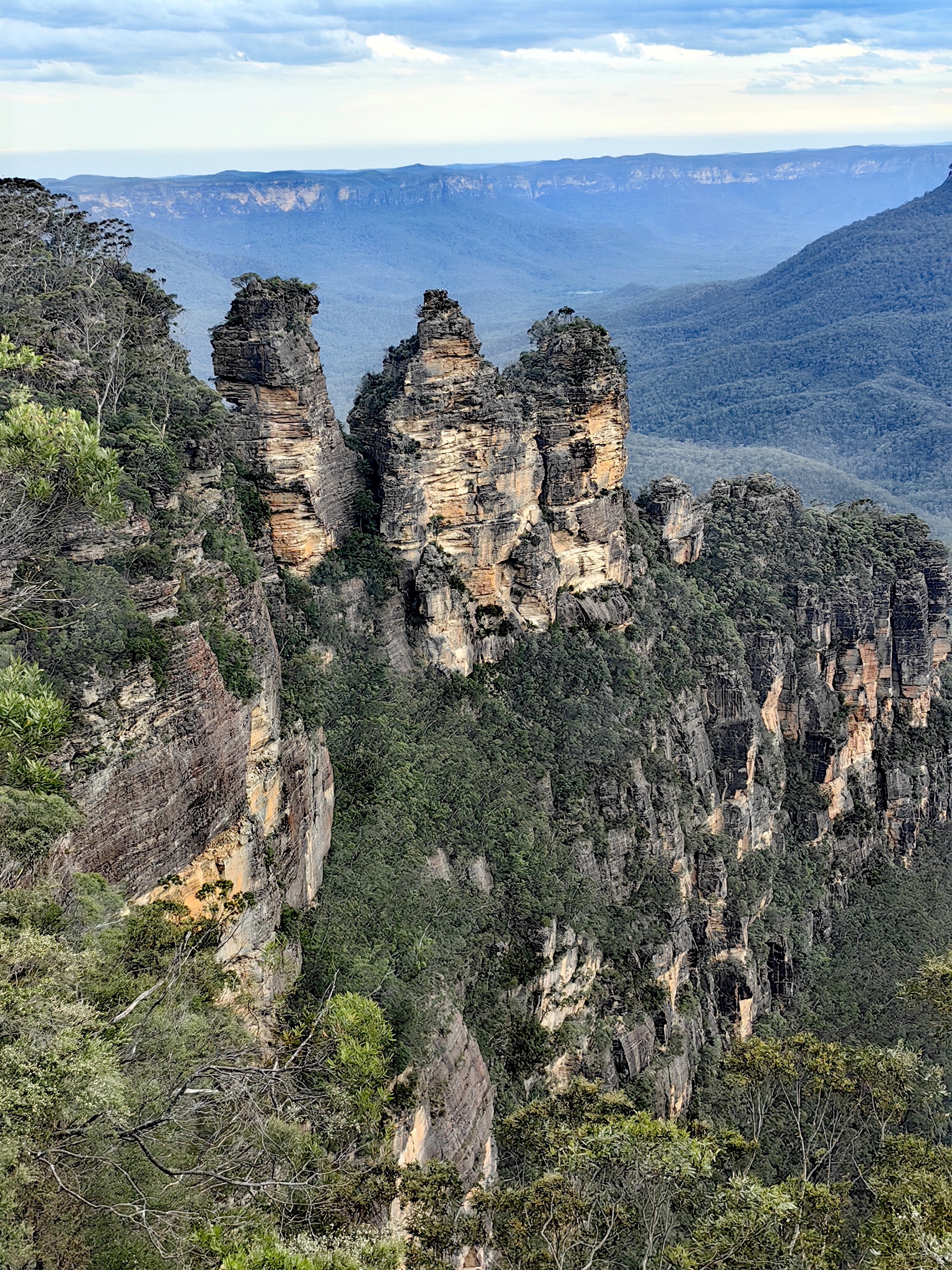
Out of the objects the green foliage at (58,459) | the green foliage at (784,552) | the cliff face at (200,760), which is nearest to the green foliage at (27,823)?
the cliff face at (200,760)

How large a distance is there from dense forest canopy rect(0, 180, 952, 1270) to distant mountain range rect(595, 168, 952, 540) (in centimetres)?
7037

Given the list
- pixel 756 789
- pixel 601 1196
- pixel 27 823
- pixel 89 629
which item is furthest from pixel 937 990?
pixel 756 789

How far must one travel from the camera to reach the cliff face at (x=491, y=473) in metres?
36.9

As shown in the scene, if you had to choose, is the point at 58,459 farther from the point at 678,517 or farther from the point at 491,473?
the point at 678,517

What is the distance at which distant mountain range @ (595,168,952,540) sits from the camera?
12038 centimetres

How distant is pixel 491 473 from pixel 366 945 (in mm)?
19242

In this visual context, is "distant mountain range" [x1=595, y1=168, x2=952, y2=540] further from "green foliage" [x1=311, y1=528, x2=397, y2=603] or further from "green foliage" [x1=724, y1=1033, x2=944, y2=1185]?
"green foliage" [x1=724, y1=1033, x2=944, y2=1185]

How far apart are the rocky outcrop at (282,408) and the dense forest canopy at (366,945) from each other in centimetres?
103

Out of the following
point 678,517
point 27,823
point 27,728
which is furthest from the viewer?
point 678,517

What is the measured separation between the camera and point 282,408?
3281cm

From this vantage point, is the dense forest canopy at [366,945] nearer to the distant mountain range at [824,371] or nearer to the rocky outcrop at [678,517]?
the rocky outcrop at [678,517]

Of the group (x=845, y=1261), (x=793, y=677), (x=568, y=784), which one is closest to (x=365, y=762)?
(x=568, y=784)

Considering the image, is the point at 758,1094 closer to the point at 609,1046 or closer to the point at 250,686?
the point at 609,1046

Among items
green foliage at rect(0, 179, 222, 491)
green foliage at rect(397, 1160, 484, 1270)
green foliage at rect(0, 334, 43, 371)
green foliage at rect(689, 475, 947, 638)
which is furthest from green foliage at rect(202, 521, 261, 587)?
green foliage at rect(689, 475, 947, 638)
